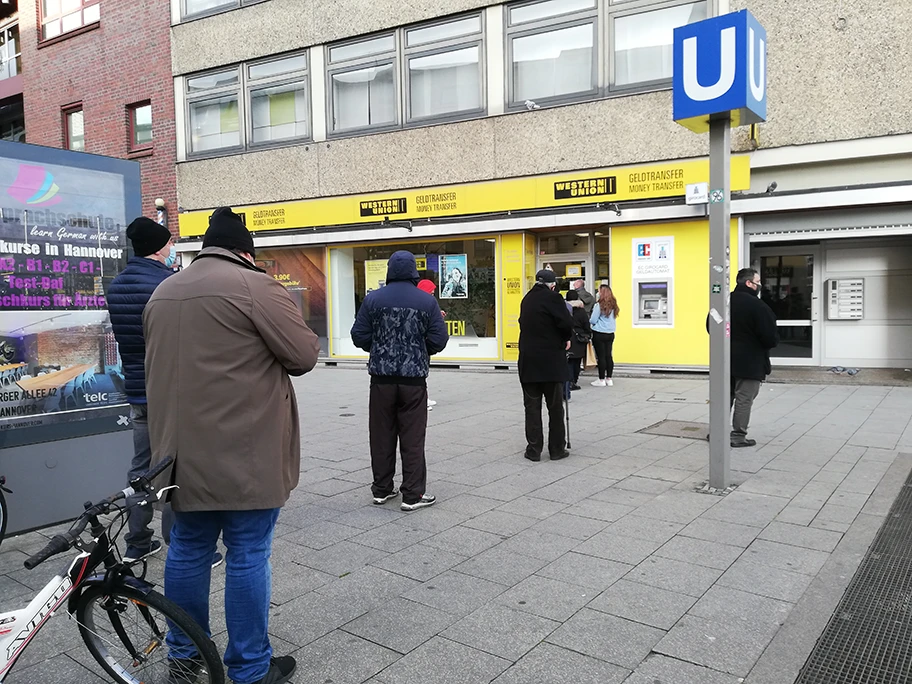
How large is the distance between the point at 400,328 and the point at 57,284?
95.4 inches

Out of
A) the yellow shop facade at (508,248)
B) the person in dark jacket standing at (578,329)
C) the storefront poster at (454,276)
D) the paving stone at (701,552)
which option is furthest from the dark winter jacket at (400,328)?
the storefront poster at (454,276)

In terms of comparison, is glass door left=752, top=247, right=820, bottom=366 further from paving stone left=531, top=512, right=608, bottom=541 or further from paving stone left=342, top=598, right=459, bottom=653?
paving stone left=342, top=598, right=459, bottom=653

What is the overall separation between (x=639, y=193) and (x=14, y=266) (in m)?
9.86

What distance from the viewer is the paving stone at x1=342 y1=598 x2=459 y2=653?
334 centimetres

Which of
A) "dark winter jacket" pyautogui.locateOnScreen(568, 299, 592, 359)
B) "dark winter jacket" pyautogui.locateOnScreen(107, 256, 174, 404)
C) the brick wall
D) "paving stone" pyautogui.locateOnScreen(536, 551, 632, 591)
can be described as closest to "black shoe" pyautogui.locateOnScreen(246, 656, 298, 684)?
"paving stone" pyautogui.locateOnScreen(536, 551, 632, 591)

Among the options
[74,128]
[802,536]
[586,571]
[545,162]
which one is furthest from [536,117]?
[74,128]

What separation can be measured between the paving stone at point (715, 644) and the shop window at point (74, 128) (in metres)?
20.2

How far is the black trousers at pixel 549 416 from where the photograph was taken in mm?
6773

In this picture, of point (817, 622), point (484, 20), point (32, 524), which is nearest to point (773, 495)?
point (817, 622)

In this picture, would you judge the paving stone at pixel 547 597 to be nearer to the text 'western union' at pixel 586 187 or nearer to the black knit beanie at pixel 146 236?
the black knit beanie at pixel 146 236

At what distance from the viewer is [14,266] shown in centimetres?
487

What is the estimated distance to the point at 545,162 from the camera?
13.2m

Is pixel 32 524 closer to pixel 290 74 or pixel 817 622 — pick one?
pixel 817 622

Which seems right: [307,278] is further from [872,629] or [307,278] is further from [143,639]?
[872,629]
